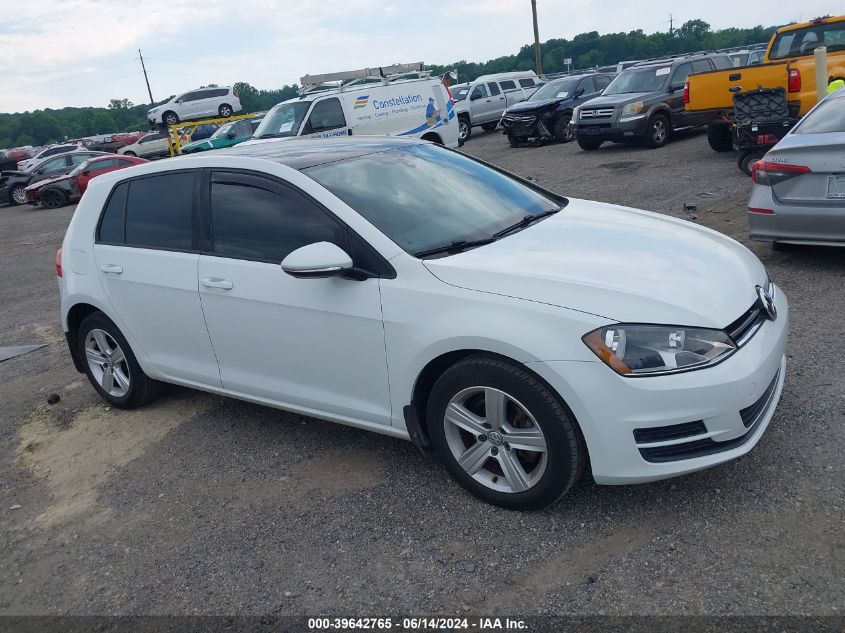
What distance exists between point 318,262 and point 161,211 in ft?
5.44

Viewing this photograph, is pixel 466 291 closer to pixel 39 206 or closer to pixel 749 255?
pixel 749 255

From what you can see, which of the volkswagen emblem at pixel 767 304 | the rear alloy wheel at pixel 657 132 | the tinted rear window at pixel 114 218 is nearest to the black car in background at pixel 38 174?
the rear alloy wheel at pixel 657 132

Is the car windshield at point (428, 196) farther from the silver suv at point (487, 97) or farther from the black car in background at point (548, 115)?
the silver suv at point (487, 97)

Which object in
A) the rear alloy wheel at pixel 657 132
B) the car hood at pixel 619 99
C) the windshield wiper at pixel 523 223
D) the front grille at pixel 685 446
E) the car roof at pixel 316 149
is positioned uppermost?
the car roof at pixel 316 149

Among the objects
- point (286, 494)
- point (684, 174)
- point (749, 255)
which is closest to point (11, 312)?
point (286, 494)

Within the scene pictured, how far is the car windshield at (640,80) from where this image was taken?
1647 cm

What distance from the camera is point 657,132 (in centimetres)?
1619

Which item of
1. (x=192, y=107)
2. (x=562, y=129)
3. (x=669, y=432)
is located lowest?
(x=562, y=129)

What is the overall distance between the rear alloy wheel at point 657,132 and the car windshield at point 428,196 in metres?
12.5

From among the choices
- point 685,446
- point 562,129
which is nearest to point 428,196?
point 685,446

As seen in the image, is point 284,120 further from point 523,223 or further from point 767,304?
point 767,304

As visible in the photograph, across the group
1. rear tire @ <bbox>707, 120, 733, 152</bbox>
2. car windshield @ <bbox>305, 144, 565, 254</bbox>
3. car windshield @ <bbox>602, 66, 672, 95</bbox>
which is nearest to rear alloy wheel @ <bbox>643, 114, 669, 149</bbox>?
car windshield @ <bbox>602, 66, 672, 95</bbox>

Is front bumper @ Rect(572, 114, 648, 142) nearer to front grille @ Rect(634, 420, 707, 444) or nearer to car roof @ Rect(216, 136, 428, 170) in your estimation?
car roof @ Rect(216, 136, 428, 170)

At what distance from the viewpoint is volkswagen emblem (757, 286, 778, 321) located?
11.3 feet
